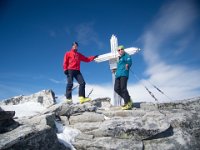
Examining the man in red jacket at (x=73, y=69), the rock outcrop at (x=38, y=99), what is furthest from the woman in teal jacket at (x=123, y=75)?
the rock outcrop at (x=38, y=99)

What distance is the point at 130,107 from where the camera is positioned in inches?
321

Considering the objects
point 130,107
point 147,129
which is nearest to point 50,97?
point 130,107

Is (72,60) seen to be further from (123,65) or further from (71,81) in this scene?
(123,65)

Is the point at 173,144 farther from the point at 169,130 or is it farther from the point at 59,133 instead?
the point at 59,133

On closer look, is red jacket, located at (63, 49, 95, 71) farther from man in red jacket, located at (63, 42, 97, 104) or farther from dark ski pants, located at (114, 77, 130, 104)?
dark ski pants, located at (114, 77, 130, 104)

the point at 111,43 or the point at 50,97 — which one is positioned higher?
the point at 111,43

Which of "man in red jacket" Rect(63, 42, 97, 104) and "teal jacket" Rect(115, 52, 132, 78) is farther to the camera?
"man in red jacket" Rect(63, 42, 97, 104)

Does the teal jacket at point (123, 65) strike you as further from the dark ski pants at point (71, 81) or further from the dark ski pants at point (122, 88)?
the dark ski pants at point (71, 81)

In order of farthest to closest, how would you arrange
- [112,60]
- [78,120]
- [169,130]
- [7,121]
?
[112,60] → [78,120] → [169,130] → [7,121]

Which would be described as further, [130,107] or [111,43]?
[111,43]

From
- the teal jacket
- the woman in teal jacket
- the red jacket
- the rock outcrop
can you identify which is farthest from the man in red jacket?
the rock outcrop

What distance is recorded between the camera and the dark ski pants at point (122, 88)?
8309mm

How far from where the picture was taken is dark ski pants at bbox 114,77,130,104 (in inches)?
327

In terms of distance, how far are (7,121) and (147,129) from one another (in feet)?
12.8
